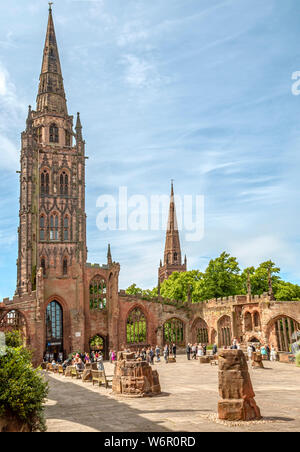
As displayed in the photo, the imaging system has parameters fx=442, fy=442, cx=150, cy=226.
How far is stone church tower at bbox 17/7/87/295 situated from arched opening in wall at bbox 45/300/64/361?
3.21 m

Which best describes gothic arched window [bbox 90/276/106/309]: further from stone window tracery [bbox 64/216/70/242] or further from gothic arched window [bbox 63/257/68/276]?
stone window tracery [bbox 64/216/70/242]

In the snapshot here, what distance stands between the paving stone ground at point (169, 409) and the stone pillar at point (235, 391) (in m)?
0.38

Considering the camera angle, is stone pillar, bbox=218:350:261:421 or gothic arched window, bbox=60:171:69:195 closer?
stone pillar, bbox=218:350:261:421

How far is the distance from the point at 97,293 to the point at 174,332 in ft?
32.6

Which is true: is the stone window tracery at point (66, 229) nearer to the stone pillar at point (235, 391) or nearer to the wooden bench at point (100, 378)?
the wooden bench at point (100, 378)

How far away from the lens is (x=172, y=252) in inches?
3627

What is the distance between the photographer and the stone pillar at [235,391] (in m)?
10.1

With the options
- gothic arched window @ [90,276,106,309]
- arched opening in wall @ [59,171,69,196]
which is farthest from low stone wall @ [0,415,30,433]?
arched opening in wall @ [59,171,69,196]

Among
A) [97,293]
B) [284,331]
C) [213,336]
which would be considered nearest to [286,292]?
[213,336]

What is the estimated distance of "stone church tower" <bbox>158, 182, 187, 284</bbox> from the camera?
297ft

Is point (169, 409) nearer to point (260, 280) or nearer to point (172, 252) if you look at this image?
point (260, 280)

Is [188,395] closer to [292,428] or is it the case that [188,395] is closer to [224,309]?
[292,428]
